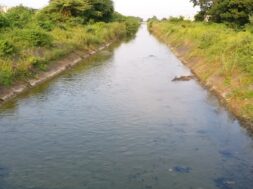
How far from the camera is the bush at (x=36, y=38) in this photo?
2836cm

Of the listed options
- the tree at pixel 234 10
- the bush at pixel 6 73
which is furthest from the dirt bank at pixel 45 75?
the tree at pixel 234 10

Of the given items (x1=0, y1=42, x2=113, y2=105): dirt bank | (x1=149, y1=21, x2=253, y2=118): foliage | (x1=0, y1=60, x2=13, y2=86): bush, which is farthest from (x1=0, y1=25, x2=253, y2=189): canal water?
(x1=0, y1=60, x2=13, y2=86): bush

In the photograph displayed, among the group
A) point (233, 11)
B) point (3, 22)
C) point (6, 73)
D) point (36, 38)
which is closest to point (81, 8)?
point (233, 11)

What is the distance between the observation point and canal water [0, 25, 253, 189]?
455 inches

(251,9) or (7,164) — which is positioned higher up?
(251,9)

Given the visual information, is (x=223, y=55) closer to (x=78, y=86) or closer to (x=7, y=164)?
(x=78, y=86)

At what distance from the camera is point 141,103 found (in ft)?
64.9

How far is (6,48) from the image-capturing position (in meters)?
23.9

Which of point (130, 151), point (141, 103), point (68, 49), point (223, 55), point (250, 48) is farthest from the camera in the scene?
point (68, 49)

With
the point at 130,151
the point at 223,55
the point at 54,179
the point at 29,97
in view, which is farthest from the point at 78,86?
the point at 54,179

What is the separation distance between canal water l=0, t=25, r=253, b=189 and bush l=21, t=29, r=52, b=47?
5.55m

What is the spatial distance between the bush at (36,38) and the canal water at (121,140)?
555cm

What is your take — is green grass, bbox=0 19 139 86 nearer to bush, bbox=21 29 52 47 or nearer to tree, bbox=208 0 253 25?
bush, bbox=21 29 52 47

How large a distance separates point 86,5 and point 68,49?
20240 mm
